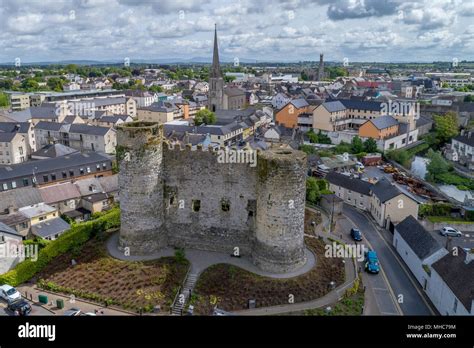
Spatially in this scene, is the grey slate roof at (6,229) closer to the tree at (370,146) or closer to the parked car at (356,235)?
the parked car at (356,235)

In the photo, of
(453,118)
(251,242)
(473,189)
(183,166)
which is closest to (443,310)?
(251,242)

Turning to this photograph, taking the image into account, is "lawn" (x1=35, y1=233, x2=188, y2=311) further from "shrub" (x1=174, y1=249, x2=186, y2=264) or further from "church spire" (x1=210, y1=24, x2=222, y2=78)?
"church spire" (x1=210, y1=24, x2=222, y2=78)

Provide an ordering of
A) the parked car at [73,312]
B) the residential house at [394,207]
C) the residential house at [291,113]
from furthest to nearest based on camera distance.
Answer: the residential house at [291,113]
the residential house at [394,207]
the parked car at [73,312]

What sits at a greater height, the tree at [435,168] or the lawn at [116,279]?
the tree at [435,168]

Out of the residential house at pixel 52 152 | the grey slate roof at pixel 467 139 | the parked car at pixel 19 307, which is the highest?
the grey slate roof at pixel 467 139

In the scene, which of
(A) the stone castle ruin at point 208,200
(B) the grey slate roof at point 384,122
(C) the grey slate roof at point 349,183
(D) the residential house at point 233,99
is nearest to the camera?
(A) the stone castle ruin at point 208,200

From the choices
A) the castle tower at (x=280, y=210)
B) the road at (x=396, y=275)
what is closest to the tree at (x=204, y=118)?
the road at (x=396, y=275)

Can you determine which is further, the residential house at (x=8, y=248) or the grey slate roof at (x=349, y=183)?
the grey slate roof at (x=349, y=183)

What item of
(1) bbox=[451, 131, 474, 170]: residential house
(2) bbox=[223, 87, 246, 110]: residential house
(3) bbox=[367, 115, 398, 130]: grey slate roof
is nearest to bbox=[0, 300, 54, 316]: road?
(3) bbox=[367, 115, 398, 130]: grey slate roof
